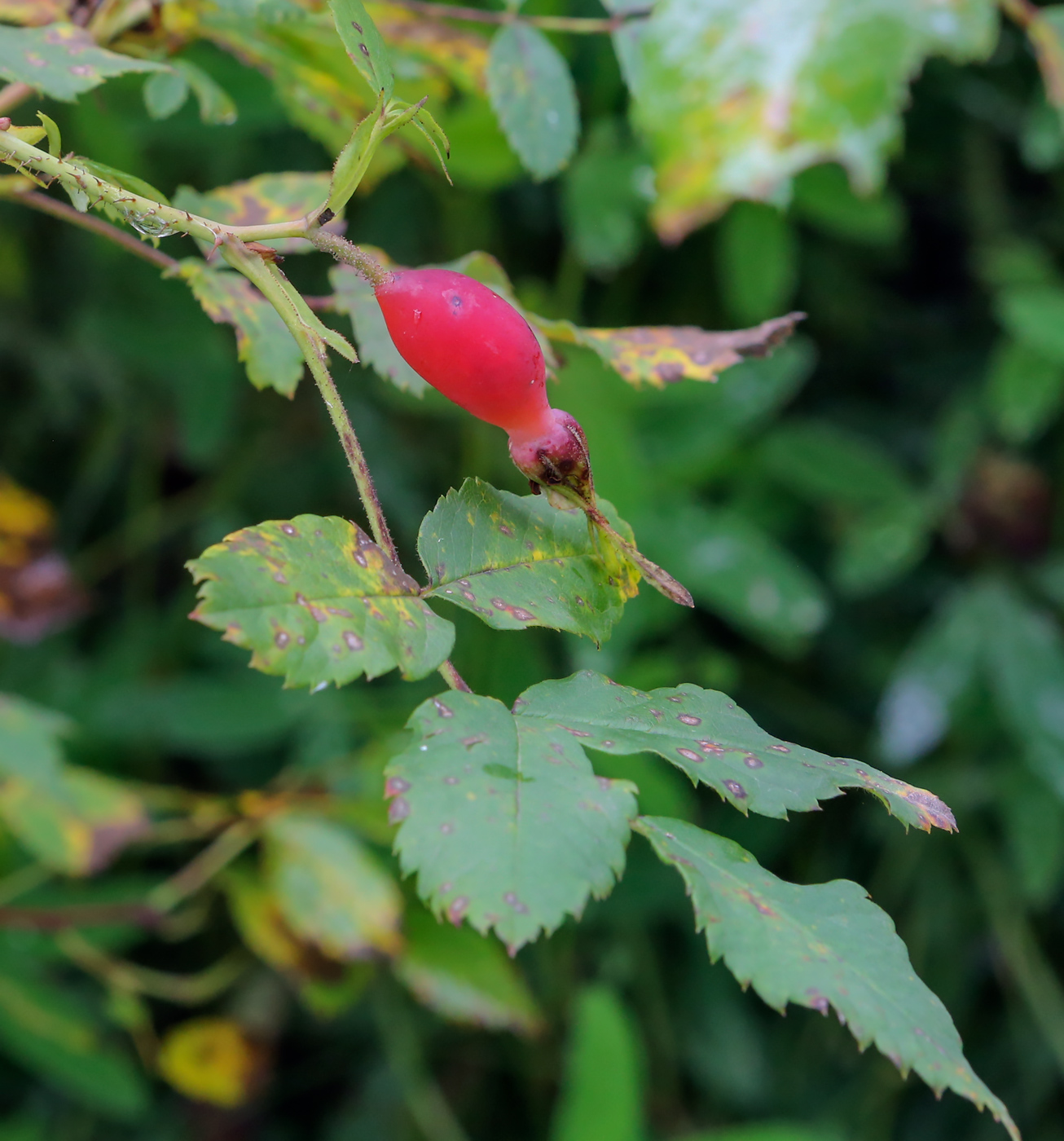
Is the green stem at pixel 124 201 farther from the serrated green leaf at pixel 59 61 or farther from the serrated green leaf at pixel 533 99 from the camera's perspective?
the serrated green leaf at pixel 533 99

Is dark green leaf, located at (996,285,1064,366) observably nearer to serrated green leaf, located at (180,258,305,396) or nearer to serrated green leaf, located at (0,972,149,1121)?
serrated green leaf, located at (180,258,305,396)

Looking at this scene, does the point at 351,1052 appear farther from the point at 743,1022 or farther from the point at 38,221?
the point at 38,221

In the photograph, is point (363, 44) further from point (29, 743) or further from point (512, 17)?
point (29, 743)

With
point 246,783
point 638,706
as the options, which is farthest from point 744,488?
point 638,706

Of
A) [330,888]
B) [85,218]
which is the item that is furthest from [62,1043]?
[85,218]

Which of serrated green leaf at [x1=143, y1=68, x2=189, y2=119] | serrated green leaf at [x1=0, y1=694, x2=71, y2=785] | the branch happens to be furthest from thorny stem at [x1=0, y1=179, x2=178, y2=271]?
serrated green leaf at [x1=0, y1=694, x2=71, y2=785]
